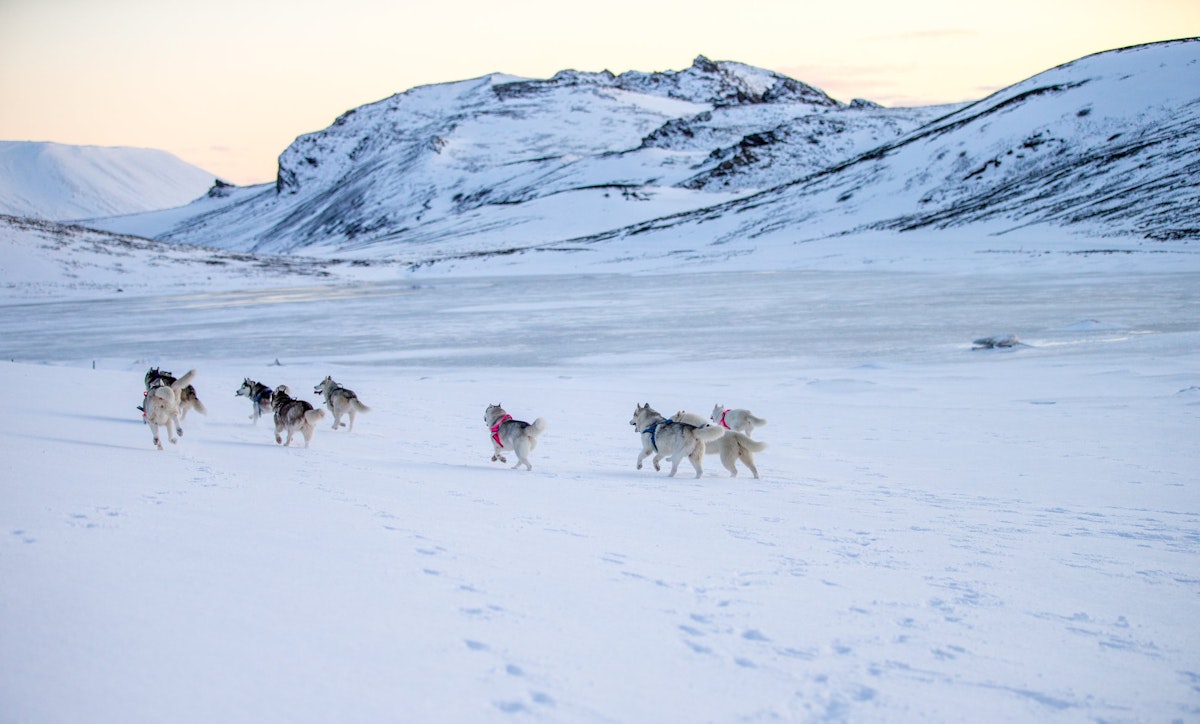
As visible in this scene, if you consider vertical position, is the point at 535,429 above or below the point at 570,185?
below

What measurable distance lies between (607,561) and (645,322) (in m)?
24.6

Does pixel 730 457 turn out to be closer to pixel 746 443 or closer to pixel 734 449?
pixel 734 449

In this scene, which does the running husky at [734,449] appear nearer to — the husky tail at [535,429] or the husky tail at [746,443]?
the husky tail at [746,443]

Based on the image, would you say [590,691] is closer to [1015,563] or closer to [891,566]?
[891,566]

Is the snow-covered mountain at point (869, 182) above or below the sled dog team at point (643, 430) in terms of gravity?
above

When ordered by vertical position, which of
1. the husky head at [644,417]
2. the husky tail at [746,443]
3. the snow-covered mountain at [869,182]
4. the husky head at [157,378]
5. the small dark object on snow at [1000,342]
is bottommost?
the husky tail at [746,443]

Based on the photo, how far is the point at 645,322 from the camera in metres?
29.6

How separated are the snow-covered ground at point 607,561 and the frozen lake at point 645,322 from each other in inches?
251

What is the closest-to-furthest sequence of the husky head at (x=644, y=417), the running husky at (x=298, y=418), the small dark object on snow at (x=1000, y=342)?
the running husky at (x=298, y=418)
the husky head at (x=644, y=417)
the small dark object on snow at (x=1000, y=342)

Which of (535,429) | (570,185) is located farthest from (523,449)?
(570,185)

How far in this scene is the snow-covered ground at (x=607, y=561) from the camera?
356 cm

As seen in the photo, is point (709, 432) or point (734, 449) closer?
point (709, 432)

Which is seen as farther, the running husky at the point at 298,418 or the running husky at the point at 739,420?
the running husky at the point at 739,420

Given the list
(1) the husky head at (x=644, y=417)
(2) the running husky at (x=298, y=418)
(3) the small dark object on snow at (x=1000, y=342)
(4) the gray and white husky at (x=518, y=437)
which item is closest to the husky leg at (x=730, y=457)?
(1) the husky head at (x=644, y=417)
